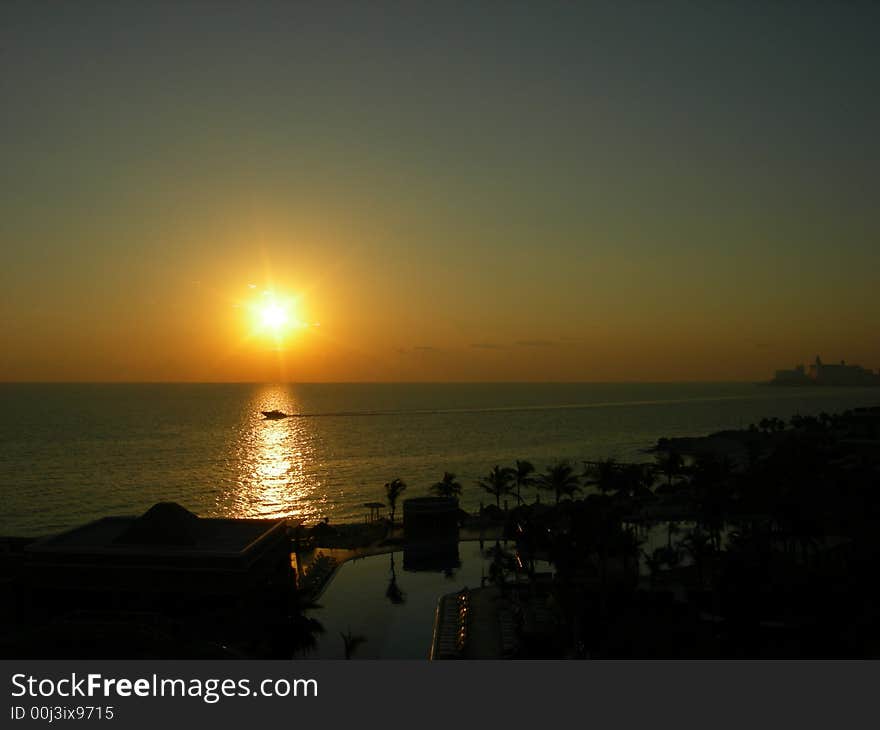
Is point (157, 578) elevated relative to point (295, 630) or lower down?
elevated

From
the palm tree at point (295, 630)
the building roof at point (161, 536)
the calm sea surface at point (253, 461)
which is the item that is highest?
the building roof at point (161, 536)

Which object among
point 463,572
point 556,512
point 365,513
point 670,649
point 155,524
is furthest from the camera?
point 365,513

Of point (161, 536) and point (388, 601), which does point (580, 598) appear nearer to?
point (388, 601)

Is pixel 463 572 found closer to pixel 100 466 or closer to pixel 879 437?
pixel 879 437

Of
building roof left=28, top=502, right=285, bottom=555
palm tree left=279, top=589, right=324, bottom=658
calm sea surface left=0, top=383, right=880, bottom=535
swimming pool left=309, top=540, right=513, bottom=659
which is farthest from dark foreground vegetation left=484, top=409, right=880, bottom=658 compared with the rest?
calm sea surface left=0, top=383, right=880, bottom=535

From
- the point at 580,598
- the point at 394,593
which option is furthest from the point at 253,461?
the point at 580,598

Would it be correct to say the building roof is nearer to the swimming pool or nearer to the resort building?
the resort building

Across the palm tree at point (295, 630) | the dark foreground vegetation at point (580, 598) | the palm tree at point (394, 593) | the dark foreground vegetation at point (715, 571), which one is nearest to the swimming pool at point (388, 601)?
the palm tree at point (394, 593)

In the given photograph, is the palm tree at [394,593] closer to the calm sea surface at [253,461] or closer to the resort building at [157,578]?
the resort building at [157,578]

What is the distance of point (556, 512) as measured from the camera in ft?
168

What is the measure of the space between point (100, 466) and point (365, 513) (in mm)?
60523
